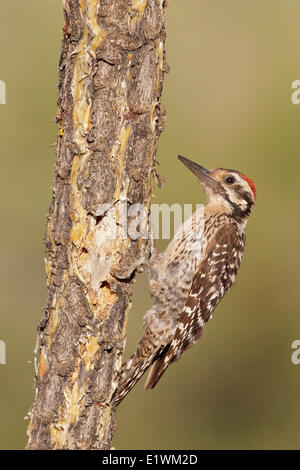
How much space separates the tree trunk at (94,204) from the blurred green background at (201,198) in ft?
8.14

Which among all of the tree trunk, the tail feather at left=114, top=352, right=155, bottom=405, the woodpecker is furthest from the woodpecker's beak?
the tree trunk

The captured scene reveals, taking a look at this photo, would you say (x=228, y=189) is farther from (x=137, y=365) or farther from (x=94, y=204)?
(x=94, y=204)

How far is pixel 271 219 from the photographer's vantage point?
21.4 ft

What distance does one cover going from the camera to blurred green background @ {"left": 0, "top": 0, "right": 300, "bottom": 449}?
590 centimetres

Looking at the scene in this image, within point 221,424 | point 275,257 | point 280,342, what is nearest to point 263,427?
point 221,424

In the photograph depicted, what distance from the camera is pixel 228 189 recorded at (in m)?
4.55

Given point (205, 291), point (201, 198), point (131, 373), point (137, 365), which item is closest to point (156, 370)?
point (137, 365)

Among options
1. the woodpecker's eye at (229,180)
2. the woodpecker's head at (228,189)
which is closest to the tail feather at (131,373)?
the woodpecker's head at (228,189)

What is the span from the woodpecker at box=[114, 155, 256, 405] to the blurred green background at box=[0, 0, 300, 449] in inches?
48.0

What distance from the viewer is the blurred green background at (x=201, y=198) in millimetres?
5898

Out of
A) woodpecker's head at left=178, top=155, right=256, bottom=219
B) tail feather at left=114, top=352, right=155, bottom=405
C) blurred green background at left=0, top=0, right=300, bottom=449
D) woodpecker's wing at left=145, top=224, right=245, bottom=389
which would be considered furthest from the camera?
blurred green background at left=0, top=0, right=300, bottom=449

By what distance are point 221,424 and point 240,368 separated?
595 millimetres

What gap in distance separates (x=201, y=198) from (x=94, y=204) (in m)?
3.22

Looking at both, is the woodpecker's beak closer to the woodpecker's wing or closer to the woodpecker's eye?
the woodpecker's eye
